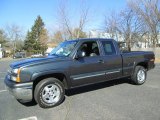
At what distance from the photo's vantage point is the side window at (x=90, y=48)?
23.7 feet

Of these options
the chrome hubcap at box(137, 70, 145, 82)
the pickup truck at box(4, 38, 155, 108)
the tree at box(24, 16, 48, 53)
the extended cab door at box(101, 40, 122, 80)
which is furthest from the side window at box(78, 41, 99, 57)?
the tree at box(24, 16, 48, 53)

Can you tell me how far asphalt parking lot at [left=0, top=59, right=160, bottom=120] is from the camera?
5.40 metres

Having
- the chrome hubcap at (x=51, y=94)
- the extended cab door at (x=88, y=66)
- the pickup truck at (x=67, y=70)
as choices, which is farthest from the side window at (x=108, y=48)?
the chrome hubcap at (x=51, y=94)

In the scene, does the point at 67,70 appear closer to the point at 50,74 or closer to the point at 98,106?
the point at 50,74

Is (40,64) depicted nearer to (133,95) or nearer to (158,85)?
(133,95)

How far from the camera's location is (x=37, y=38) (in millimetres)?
78125

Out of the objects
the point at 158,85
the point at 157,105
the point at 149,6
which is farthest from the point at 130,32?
the point at 157,105

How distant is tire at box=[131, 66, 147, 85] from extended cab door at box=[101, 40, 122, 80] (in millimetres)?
874

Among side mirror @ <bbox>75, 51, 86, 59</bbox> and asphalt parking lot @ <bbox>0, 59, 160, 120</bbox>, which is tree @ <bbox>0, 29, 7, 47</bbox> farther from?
side mirror @ <bbox>75, 51, 86, 59</bbox>

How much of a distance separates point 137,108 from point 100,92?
80.5 inches

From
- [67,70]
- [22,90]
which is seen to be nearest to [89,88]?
[67,70]

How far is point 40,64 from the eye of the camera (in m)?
6.07

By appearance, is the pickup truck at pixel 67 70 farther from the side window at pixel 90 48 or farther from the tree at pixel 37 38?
the tree at pixel 37 38

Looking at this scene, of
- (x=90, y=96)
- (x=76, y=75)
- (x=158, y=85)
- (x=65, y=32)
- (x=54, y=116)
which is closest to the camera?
(x=54, y=116)
